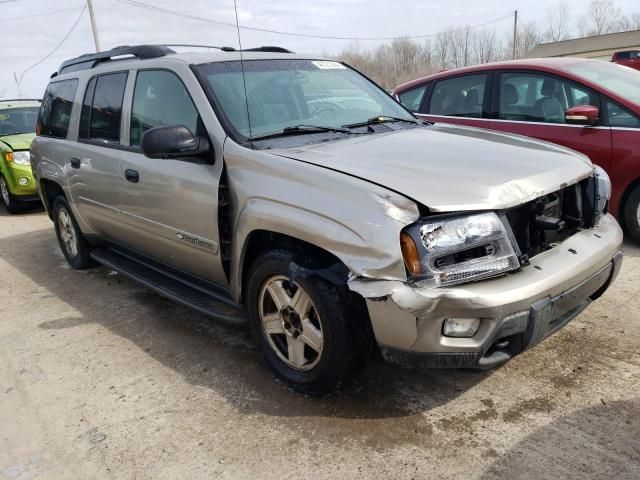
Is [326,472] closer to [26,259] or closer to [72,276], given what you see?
[72,276]

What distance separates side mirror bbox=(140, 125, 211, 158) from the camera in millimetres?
3039

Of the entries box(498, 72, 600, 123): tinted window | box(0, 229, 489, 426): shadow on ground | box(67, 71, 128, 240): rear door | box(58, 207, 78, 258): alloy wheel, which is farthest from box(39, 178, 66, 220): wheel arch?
box(498, 72, 600, 123): tinted window

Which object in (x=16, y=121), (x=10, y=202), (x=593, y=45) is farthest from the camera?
(x=593, y=45)

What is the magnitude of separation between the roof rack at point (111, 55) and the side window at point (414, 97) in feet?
10.9

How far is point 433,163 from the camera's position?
2.80m

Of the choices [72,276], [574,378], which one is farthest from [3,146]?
[574,378]

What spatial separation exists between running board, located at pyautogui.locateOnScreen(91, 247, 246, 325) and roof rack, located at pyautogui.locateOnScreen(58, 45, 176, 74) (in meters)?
1.56

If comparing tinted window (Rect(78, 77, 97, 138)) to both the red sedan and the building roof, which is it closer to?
the red sedan

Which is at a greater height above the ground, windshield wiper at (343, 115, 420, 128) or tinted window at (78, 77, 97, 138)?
tinted window at (78, 77, 97, 138)

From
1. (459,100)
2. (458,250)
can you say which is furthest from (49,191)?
(458,250)

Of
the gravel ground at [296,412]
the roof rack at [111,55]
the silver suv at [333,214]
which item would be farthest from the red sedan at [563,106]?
the roof rack at [111,55]

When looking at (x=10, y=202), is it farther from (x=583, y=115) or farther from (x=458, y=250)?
(x=458, y=250)

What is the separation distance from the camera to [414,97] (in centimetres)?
655

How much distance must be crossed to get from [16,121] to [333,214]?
9.20 meters
